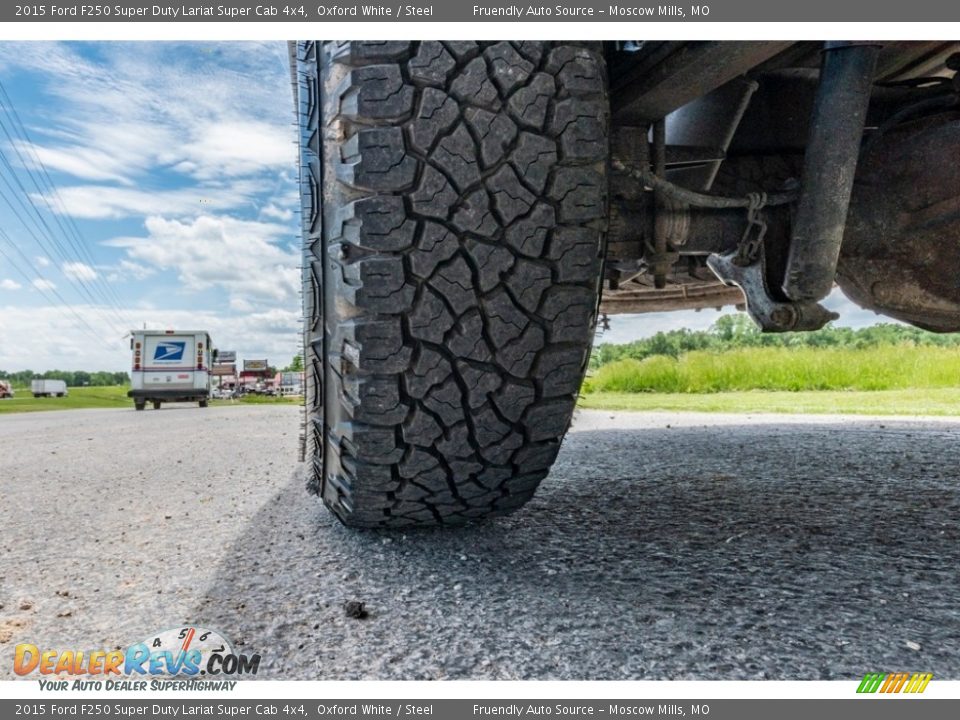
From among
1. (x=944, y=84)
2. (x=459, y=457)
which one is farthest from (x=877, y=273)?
(x=459, y=457)

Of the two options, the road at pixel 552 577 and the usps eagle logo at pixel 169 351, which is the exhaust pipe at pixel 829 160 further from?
the usps eagle logo at pixel 169 351

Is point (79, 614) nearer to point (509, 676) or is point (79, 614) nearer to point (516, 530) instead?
point (509, 676)

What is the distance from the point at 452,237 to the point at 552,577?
738mm

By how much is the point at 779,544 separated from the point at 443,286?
1057mm

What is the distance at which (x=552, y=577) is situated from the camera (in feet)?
4.39

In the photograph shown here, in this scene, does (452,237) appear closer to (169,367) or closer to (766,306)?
(766,306)

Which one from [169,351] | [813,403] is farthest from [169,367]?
[813,403]

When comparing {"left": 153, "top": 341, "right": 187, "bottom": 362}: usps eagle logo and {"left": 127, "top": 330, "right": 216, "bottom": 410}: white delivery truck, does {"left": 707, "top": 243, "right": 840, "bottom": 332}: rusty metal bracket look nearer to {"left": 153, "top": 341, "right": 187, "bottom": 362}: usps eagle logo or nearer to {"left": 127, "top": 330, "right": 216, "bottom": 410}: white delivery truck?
{"left": 127, "top": 330, "right": 216, "bottom": 410}: white delivery truck

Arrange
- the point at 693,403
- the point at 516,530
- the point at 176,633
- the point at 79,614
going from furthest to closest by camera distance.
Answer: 1. the point at 693,403
2. the point at 516,530
3. the point at 79,614
4. the point at 176,633

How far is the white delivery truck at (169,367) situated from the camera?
Answer: 44.4 feet

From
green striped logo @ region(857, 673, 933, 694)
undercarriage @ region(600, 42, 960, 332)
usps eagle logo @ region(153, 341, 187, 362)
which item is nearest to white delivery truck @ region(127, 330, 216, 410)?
usps eagle logo @ region(153, 341, 187, 362)

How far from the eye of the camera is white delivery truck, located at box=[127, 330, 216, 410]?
44.4 feet

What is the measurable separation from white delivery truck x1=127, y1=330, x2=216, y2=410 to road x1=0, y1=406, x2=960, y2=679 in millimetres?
11989

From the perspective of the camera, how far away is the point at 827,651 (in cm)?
101
